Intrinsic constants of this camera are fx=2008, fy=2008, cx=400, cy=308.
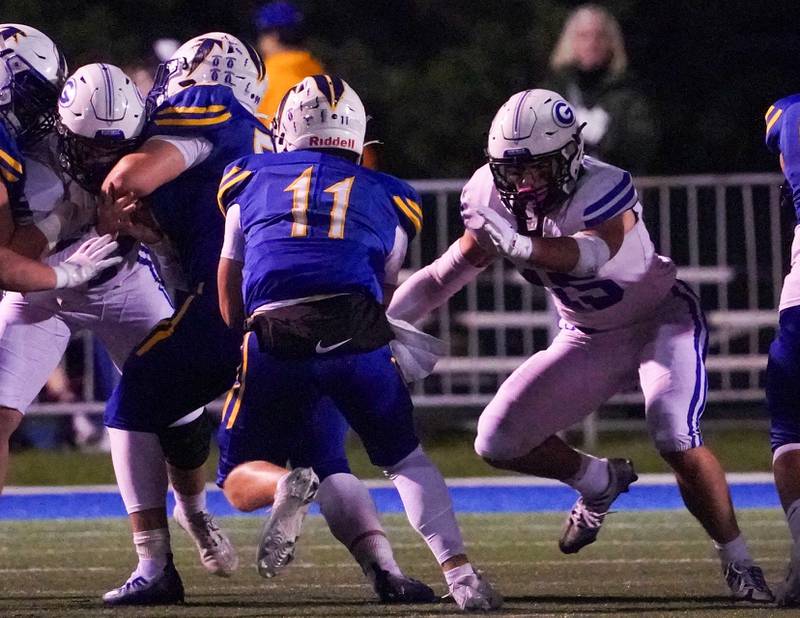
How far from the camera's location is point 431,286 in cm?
629

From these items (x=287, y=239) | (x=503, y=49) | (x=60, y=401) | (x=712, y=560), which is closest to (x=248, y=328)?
(x=287, y=239)

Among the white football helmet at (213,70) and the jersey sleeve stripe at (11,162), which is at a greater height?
the white football helmet at (213,70)

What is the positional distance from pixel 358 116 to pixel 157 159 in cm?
62

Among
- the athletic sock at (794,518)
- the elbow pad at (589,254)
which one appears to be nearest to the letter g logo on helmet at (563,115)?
the elbow pad at (589,254)

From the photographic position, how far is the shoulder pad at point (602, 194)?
5941 millimetres

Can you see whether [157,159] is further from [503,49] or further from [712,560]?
[503,49]

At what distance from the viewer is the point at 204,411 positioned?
6.27 meters

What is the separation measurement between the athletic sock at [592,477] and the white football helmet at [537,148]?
2.95 feet

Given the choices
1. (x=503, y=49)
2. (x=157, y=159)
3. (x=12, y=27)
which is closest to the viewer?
(x=157, y=159)

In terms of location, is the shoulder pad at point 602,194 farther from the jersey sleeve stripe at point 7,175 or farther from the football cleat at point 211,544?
the jersey sleeve stripe at point 7,175

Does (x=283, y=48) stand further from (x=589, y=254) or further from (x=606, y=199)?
(x=589, y=254)

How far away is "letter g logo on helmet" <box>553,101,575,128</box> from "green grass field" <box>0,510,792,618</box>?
4.56 feet

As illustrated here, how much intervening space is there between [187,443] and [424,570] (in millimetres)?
963

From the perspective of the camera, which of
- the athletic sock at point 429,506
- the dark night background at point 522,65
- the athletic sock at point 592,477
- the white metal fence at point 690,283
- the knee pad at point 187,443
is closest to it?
the athletic sock at point 429,506
